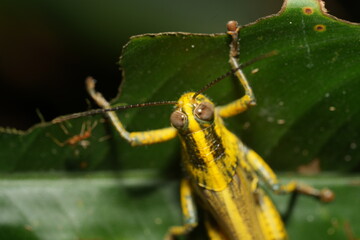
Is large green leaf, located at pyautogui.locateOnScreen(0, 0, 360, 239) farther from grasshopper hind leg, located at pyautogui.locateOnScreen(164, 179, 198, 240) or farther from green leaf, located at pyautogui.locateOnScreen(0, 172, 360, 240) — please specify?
grasshopper hind leg, located at pyautogui.locateOnScreen(164, 179, 198, 240)

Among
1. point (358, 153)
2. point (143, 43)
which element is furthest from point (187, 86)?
point (358, 153)

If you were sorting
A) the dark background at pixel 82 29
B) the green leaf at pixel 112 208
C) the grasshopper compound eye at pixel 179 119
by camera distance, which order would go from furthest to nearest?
the dark background at pixel 82 29 → the green leaf at pixel 112 208 → the grasshopper compound eye at pixel 179 119

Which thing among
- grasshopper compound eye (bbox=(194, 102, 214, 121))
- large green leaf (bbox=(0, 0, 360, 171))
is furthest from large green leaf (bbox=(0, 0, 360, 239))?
grasshopper compound eye (bbox=(194, 102, 214, 121))

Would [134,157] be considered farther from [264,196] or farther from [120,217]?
[264,196]

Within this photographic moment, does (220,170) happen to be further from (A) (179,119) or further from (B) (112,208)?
(B) (112,208)

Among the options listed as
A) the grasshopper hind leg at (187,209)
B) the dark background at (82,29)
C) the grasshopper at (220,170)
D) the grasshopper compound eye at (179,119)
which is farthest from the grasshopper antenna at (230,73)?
the grasshopper hind leg at (187,209)

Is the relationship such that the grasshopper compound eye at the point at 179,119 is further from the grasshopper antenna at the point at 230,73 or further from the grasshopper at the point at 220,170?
the grasshopper antenna at the point at 230,73

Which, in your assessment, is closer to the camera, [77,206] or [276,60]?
[276,60]
